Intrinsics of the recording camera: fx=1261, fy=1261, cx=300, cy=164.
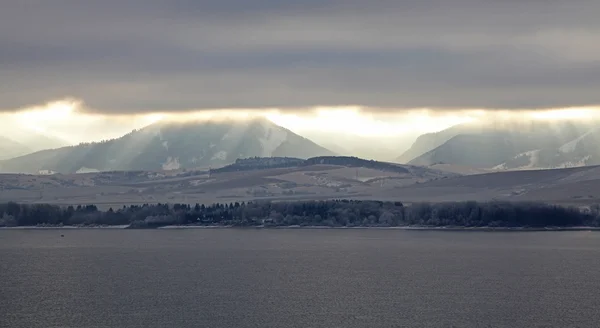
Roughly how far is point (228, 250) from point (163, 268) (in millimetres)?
27388

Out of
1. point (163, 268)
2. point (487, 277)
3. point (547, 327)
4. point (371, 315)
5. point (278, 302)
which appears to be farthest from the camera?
point (163, 268)

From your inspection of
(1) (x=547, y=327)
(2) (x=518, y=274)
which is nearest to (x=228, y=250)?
(2) (x=518, y=274)

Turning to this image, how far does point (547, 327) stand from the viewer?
Result: 95938mm

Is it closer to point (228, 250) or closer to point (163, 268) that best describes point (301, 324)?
point (163, 268)

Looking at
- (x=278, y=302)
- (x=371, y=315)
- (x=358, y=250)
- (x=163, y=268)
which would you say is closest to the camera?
(x=371, y=315)

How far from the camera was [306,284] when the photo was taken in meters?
125

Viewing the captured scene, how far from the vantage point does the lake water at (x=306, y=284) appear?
101m

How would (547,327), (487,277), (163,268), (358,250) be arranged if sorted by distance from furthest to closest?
1. (358,250)
2. (163,268)
3. (487,277)
4. (547,327)

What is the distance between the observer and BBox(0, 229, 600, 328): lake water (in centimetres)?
10112

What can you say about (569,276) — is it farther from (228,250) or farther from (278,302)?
(228,250)

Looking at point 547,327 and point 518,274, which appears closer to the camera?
point 547,327

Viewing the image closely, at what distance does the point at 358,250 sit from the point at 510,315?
67.7 m

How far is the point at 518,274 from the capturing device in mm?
132750

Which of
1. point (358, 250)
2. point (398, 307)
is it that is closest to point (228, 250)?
point (358, 250)
